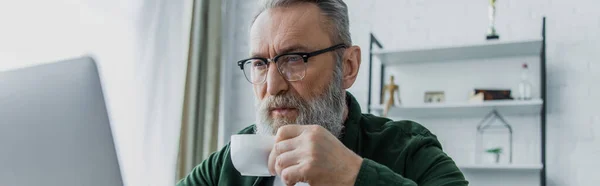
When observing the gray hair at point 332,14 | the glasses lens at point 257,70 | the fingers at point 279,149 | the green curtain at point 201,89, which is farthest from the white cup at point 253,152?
the green curtain at point 201,89

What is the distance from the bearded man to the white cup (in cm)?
20

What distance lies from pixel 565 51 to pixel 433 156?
2084 mm

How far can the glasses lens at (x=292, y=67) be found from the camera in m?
1.13

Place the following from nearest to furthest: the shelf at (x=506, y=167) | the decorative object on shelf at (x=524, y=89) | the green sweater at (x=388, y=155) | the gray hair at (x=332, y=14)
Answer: the green sweater at (x=388, y=155), the gray hair at (x=332, y=14), the shelf at (x=506, y=167), the decorative object on shelf at (x=524, y=89)

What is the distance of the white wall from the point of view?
2805mm

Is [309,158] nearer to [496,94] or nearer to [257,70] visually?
[257,70]

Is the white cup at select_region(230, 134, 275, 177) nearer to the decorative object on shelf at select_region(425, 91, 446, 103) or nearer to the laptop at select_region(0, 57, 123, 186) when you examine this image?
the laptop at select_region(0, 57, 123, 186)

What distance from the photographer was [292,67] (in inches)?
44.8

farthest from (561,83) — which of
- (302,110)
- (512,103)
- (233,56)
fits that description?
(302,110)

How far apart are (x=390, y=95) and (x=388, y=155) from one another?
6.05 feet

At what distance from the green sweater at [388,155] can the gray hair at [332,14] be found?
0.15 meters

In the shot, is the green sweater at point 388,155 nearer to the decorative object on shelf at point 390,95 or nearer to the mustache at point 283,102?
the mustache at point 283,102

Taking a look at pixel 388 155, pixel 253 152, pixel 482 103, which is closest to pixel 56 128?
pixel 253 152

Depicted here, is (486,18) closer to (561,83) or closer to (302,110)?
(561,83)
